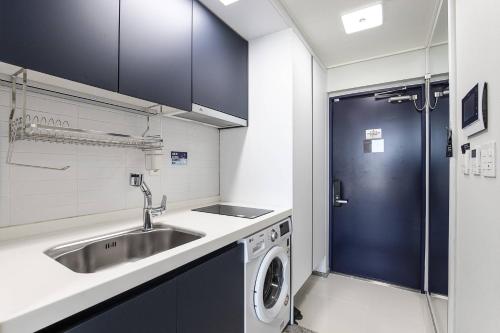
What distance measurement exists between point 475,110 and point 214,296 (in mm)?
1360

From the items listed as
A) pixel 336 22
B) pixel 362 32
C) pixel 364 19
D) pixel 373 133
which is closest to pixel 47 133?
pixel 336 22

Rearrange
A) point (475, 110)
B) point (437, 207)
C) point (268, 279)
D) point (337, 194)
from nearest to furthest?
1. point (475, 110)
2. point (268, 279)
3. point (437, 207)
4. point (337, 194)

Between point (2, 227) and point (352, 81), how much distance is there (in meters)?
3.10

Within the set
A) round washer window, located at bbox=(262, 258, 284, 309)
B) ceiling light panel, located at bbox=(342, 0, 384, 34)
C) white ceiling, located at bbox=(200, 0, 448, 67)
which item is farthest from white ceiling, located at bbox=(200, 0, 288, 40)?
round washer window, located at bbox=(262, 258, 284, 309)

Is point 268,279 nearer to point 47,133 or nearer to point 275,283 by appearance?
point 275,283

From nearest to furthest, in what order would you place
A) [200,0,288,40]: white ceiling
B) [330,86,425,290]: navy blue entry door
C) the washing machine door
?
the washing machine door
[200,0,288,40]: white ceiling
[330,86,425,290]: navy blue entry door

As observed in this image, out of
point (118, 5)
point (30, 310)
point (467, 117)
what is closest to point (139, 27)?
point (118, 5)

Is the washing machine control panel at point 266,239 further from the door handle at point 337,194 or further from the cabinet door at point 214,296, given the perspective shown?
the door handle at point 337,194

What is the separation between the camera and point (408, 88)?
2566 mm

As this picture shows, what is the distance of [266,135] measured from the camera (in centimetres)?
204

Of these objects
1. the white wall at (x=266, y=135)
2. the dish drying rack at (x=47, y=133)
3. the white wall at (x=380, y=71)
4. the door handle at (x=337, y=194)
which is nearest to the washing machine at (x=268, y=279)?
the white wall at (x=266, y=135)

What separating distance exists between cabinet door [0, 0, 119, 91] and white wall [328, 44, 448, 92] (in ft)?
7.90

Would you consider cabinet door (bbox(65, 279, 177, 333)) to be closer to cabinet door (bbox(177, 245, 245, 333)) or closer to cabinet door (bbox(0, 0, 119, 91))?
cabinet door (bbox(177, 245, 245, 333))

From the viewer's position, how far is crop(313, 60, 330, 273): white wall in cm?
252
